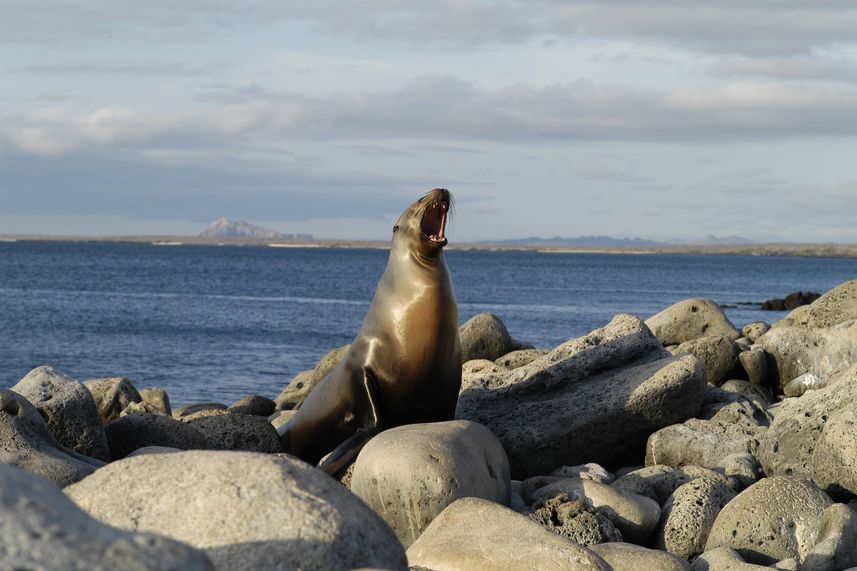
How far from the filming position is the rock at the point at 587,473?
9555mm

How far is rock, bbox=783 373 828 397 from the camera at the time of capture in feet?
48.5

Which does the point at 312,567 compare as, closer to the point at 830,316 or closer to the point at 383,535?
the point at 383,535

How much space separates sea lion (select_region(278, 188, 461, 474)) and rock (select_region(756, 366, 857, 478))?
2.66 meters

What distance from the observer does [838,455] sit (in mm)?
8742

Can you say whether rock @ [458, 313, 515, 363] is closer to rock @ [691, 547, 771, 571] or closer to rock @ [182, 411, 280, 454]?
rock @ [182, 411, 280, 454]

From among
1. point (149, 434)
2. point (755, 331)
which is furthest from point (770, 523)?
point (755, 331)

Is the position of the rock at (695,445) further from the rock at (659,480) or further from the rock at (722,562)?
the rock at (722,562)

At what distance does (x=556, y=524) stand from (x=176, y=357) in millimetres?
25454

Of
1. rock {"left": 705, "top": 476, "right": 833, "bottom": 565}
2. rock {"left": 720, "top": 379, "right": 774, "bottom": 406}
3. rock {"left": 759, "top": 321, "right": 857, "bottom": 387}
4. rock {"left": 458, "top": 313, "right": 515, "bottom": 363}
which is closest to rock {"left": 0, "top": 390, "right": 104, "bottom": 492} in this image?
rock {"left": 705, "top": 476, "right": 833, "bottom": 565}

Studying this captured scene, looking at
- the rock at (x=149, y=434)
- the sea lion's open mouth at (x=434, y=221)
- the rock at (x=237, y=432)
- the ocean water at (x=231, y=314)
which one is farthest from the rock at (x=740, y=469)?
the ocean water at (x=231, y=314)

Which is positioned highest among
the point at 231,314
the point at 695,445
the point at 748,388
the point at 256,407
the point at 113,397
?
the point at 695,445

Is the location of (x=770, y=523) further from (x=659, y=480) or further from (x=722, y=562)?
(x=659, y=480)

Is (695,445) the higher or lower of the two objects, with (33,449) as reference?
lower

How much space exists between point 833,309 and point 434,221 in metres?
9.51
